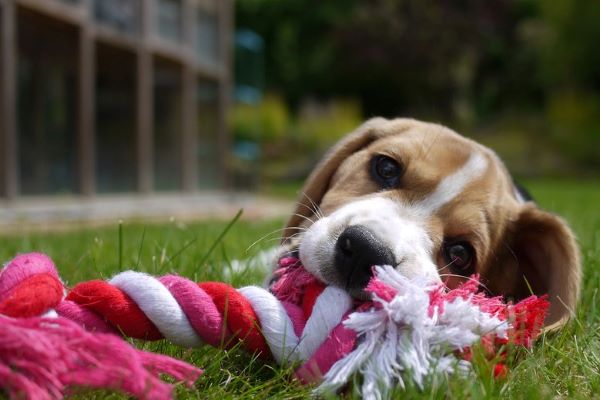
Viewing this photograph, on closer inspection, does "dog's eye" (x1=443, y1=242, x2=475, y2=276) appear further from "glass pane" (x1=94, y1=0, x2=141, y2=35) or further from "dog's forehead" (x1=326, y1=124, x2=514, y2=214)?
"glass pane" (x1=94, y1=0, x2=141, y2=35)

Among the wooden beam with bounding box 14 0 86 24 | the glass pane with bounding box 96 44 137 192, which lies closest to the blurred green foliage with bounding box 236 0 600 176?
the glass pane with bounding box 96 44 137 192

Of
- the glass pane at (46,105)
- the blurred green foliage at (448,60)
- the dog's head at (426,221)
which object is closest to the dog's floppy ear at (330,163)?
the dog's head at (426,221)

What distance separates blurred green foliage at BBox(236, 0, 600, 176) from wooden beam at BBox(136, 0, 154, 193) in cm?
1647

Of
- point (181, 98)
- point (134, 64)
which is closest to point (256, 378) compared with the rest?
point (134, 64)

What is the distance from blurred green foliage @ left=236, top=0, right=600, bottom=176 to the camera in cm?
2947

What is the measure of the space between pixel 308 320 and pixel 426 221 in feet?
3.26

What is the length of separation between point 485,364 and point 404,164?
1.44 m

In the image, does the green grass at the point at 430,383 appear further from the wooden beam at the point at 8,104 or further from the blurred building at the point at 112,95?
the blurred building at the point at 112,95

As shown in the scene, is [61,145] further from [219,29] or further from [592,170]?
[592,170]

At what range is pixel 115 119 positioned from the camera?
36.9 feet

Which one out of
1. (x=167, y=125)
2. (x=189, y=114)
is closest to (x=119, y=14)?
(x=167, y=125)

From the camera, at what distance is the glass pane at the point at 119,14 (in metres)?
10.5

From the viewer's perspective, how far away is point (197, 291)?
2289 mm

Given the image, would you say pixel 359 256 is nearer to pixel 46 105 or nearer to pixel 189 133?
pixel 46 105
